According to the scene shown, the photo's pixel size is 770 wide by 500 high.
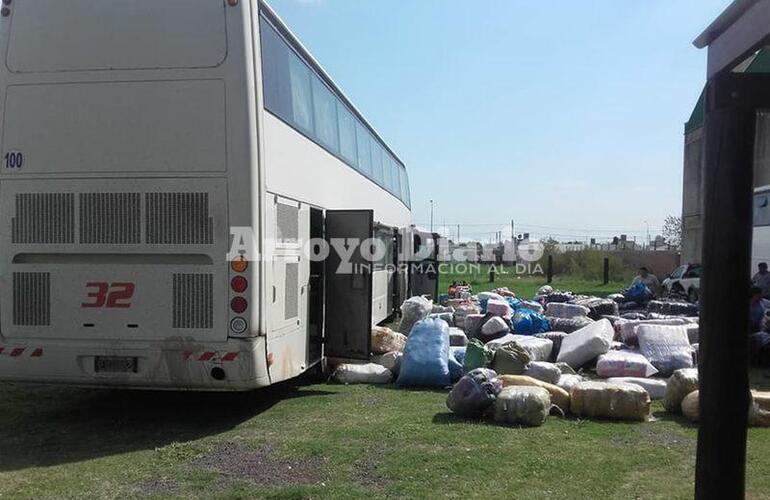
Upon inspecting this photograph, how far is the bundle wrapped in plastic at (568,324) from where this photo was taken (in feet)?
43.1

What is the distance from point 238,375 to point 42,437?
6.97 feet

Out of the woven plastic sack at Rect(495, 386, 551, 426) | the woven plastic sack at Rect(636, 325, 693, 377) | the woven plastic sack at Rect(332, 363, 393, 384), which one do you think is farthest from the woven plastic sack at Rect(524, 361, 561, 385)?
the woven plastic sack at Rect(636, 325, 693, 377)

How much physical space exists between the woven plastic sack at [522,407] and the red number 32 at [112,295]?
3861 mm

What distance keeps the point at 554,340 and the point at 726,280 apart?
8579mm

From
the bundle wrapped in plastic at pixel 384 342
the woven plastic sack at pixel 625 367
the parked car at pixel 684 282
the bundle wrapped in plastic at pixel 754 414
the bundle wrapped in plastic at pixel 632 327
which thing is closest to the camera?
the bundle wrapped in plastic at pixel 754 414

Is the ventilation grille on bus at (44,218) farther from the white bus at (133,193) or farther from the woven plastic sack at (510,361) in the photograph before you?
the woven plastic sack at (510,361)

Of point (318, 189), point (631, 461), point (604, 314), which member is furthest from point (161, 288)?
point (604, 314)

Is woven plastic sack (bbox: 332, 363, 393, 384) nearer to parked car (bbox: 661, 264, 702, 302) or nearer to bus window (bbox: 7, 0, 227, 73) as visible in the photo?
bus window (bbox: 7, 0, 227, 73)

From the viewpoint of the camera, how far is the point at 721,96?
3.46 m

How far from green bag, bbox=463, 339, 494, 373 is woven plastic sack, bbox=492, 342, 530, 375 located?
0.12 m

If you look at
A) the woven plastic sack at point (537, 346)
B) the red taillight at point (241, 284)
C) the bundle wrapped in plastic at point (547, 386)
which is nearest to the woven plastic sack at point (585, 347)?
the woven plastic sack at point (537, 346)

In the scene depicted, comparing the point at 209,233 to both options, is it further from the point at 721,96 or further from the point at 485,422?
the point at 721,96

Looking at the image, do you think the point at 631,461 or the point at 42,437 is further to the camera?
the point at 42,437

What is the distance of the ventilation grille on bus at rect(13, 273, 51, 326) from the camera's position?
7.12m
